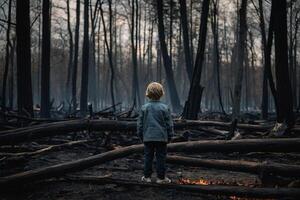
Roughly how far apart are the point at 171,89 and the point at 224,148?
18.2m

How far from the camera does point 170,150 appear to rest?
6949mm

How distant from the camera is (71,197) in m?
5.09

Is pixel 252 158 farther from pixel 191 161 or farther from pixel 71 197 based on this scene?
pixel 71 197

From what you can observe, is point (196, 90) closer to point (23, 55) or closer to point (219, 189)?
point (23, 55)

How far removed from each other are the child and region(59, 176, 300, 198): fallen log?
486 mm

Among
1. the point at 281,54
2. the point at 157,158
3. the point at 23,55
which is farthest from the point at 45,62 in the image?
the point at 157,158

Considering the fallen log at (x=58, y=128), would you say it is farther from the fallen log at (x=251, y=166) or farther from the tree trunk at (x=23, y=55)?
the tree trunk at (x=23, y=55)

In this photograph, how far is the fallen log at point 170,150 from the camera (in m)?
5.41

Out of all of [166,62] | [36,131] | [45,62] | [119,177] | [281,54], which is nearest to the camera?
[119,177]

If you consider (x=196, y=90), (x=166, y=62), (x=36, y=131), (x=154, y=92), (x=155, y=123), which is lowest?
(x=36, y=131)

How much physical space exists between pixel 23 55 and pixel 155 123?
10105 mm

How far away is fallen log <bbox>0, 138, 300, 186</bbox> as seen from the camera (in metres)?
5.41

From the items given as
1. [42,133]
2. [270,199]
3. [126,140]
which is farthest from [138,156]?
[270,199]

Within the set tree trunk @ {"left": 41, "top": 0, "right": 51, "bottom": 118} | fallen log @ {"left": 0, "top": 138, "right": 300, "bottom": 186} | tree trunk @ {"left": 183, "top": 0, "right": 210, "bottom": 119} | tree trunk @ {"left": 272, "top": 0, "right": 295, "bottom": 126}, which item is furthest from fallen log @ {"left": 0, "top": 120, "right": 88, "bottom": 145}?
tree trunk @ {"left": 41, "top": 0, "right": 51, "bottom": 118}
